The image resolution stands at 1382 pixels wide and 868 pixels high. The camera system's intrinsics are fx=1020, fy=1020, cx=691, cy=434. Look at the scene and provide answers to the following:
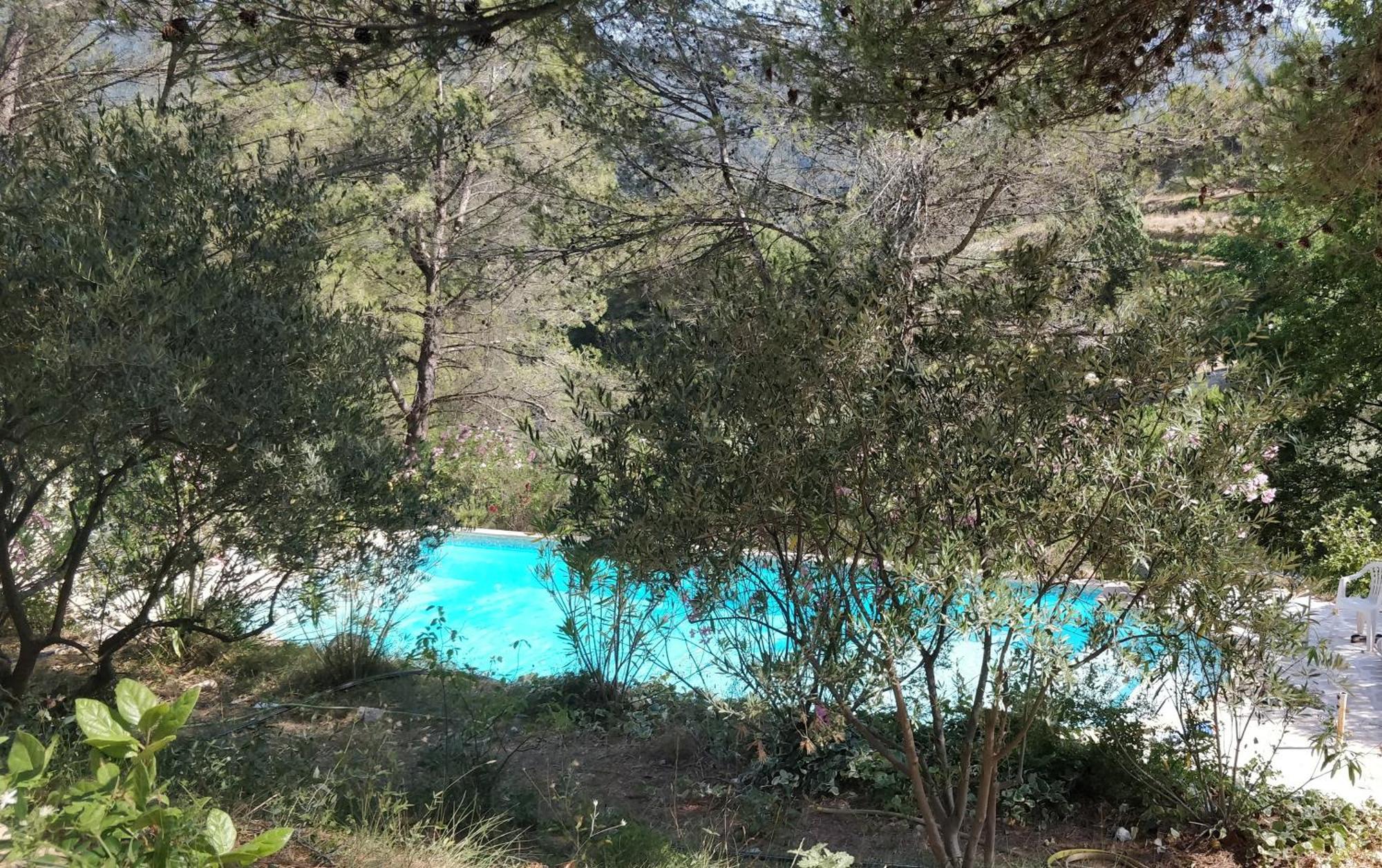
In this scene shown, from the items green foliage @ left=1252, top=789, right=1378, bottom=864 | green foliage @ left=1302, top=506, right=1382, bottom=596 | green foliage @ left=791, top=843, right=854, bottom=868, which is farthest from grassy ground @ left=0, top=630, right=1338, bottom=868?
green foliage @ left=1302, top=506, right=1382, bottom=596

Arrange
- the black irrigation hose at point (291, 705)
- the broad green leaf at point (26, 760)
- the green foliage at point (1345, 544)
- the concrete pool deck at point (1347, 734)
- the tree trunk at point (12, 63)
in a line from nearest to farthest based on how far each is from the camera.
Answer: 1. the broad green leaf at point (26, 760)
2. the black irrigation hose at point (291, 705)
3. the concrete pool deck at point (1347, 734)
4. the tree trunk at point (12, 63)
5. the green foliage at point (1345, 544)

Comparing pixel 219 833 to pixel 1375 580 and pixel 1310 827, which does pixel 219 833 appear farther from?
pixel 1375 580

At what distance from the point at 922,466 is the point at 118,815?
A: 237 centimetres

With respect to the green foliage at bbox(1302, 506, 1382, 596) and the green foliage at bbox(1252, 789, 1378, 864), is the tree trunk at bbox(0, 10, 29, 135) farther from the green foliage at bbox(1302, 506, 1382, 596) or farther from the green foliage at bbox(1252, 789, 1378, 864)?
the green foliage at bbox(1302, 506, 1382, 596)

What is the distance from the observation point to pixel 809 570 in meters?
3.59

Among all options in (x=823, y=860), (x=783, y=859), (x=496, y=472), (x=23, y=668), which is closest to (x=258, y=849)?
(x=823, y=860)

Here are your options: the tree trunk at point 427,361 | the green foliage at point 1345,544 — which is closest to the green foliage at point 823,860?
the green foliage at point 1345,544

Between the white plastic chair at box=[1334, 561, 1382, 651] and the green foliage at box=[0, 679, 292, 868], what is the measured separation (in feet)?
24.8

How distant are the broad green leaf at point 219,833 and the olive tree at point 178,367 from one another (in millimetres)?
1692

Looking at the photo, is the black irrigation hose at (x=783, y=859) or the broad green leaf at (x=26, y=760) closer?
the broad green leaf at (x=26, y=760)

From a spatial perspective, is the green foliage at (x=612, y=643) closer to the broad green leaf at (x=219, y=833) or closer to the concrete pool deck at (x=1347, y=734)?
the concrete pool deck at (x=1347, y=734)

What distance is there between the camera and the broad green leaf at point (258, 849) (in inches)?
87.6

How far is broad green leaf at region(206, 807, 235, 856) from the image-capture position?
2.22 meters

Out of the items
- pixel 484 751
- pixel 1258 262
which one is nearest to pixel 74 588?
pixel 484 751
